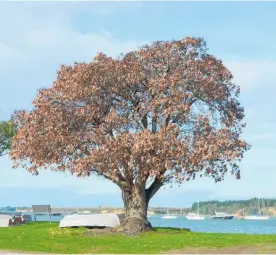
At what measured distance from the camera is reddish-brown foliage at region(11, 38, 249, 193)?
→ 3469cm

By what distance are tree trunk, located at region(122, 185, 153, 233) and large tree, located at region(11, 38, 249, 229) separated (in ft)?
0.21

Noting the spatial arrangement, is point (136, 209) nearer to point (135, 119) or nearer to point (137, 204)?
point (137, 204)

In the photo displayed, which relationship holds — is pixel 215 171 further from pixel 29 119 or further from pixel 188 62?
pixel 29 119

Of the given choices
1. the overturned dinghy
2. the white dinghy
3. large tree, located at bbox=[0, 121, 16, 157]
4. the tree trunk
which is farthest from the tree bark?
large tree, located at bbox=[0, 121, 16, 157]

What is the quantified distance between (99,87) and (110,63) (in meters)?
1.66

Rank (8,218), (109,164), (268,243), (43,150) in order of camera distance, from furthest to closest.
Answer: (8,218) < (43,150) < (109,164) < (268,243)

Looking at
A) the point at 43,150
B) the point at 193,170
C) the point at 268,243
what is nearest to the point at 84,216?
the point at 43,150

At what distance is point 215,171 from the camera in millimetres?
36938

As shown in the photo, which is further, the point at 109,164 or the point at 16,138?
the point at 16,138

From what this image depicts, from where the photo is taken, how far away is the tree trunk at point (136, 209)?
36.8 metres

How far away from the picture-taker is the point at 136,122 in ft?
120

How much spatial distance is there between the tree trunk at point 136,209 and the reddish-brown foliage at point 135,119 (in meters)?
0.80

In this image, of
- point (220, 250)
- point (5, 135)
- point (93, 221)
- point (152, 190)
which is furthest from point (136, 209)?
point (5, 135)

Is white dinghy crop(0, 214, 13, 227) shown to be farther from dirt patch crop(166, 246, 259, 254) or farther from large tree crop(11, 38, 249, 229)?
dirt patch crop(166, 246, 259, 254)
